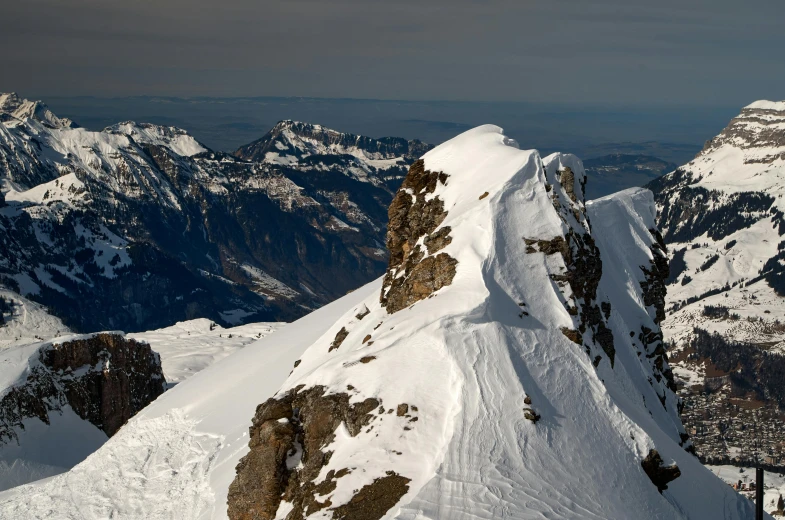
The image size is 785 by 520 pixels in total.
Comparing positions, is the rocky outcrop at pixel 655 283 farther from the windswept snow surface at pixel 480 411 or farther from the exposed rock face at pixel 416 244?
the exposed rock face at pixel 416 244

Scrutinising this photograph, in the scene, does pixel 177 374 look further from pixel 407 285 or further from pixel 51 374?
pixel 407 285

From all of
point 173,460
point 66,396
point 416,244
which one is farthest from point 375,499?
point 66,396

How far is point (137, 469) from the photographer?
52.2 meters

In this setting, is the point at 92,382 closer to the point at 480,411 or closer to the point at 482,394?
the point at 482,394

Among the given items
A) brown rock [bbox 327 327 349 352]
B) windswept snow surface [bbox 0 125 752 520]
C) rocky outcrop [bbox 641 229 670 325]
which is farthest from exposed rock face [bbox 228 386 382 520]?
rocky outcrop [bbox 641 229 670 325]

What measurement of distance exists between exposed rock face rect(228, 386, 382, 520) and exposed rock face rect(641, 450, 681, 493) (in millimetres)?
13191

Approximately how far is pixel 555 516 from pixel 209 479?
24107 mm

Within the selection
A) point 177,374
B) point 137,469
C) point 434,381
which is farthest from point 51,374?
point 434,381

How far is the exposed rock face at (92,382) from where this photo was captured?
A: 107 metres

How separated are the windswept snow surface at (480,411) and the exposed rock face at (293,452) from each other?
77 cm

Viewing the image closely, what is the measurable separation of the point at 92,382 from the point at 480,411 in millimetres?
96533

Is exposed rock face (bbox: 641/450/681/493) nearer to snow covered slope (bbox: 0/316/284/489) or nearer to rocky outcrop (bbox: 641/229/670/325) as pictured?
rocky outcrop (bbox: 641/229/670/325)

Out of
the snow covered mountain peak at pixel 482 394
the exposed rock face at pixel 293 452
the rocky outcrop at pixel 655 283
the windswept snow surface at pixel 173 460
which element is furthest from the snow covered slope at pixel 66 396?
the rocky outcrop at pixel 655 283

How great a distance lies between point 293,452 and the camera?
34.6 meters
